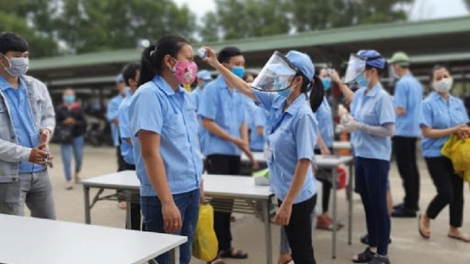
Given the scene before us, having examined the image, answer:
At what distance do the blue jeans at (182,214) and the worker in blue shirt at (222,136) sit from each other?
4.49 feet

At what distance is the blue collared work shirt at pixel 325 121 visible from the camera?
425 cm

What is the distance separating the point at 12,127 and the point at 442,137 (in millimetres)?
3333

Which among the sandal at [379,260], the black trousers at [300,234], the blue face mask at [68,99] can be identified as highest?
the blue face mask at [68,99]

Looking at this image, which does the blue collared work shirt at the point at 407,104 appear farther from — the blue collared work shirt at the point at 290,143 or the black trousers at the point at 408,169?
the blue collared work shirt at the point at 290,143

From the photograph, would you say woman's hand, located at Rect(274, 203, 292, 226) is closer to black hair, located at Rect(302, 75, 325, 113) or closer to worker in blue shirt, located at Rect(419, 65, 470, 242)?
black hair, located at Rect(302, 75, 325, 113)

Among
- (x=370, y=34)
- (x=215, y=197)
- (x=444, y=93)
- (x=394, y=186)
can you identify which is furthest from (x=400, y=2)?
(x=215, y=197)

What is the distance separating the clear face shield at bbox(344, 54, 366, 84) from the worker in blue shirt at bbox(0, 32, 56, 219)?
2249 mm

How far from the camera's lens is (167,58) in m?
2.16

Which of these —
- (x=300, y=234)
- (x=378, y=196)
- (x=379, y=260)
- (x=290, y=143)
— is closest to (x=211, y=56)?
(x=290, y=143)

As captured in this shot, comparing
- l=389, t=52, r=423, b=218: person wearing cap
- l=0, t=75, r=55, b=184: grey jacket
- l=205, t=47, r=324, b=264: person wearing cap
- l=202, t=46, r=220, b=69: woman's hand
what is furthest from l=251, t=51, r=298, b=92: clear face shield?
l=389, t=52, r=423, b=218: person wearing cap

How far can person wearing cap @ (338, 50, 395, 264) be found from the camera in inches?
130

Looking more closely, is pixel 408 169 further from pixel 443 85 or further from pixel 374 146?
pixel 374 146

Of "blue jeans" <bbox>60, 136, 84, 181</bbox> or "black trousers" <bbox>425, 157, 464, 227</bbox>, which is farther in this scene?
"blue jeans" <bbox>60, 136, 84, 181</bbox>

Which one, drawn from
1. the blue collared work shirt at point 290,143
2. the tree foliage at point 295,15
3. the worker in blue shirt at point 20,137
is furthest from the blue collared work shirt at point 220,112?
the tree foliage at point 295,15
